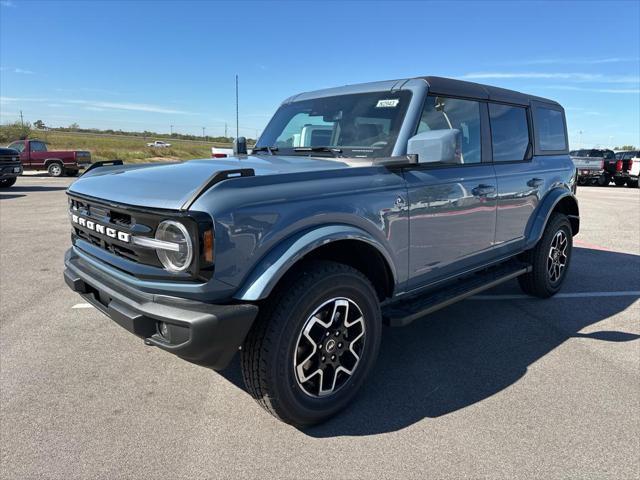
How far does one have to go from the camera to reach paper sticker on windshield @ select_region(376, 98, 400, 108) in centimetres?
332

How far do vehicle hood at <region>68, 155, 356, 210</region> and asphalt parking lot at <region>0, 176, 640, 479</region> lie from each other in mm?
1287

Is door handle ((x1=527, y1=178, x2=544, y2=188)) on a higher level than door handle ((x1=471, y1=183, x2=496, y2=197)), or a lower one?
higher

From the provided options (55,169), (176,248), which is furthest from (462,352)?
(55,169)

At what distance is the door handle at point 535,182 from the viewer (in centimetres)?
438

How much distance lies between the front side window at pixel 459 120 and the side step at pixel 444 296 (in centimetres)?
100

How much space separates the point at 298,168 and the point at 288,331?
1.00m

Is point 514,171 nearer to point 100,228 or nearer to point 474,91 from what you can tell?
point 474,91

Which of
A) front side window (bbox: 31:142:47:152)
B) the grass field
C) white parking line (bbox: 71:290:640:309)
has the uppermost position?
the grass field

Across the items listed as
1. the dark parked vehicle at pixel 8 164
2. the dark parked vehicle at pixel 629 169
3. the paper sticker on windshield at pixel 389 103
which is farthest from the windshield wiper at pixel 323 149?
the dark parked vehicle at pixel 629 169

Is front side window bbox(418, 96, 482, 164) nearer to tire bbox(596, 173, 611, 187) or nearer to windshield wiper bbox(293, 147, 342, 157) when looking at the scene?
windshield wiper bbox(293, 147, 342, 157)

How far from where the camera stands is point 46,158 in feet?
74.8

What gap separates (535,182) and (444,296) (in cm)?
180

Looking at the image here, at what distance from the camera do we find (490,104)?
161 inches

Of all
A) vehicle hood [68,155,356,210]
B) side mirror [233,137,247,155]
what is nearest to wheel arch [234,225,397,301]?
vehicle hood [68,155,356,210]
